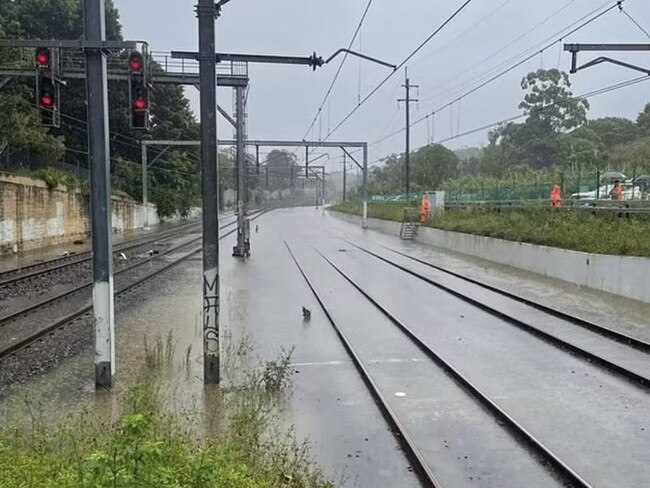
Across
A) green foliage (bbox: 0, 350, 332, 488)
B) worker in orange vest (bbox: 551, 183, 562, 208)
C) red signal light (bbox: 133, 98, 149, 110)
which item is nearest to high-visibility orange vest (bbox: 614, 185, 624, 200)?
worker in orange vest (bbox: 551, 183, 562, 208)

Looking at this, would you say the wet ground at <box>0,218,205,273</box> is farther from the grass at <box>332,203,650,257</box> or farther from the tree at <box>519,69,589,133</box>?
the tree at <box>519,69,589,133</box>

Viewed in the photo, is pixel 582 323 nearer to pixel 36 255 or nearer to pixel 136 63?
pixel 136 63

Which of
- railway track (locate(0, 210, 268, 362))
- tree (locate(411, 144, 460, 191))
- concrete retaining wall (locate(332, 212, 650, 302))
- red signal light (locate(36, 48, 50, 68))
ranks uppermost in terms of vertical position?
tree (locate(411, 144, 460, 191))

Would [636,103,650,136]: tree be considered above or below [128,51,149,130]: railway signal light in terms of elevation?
above

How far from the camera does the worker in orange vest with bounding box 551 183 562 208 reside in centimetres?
2402

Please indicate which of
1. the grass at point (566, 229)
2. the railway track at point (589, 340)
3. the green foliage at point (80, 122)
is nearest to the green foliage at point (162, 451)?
the railway track at point (589, 340)

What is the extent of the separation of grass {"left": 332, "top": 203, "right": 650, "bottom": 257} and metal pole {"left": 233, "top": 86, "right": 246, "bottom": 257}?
33.1 ft

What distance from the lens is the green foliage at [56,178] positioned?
108 ft

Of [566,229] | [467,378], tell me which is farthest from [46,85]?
[566,229]

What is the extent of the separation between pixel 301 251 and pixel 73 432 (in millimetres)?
25994

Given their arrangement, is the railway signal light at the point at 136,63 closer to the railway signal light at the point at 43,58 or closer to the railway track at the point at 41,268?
the railway signal light at the point at 43,58

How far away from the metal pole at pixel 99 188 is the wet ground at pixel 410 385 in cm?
→ 54

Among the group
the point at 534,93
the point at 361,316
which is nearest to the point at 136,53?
the point at 361,316

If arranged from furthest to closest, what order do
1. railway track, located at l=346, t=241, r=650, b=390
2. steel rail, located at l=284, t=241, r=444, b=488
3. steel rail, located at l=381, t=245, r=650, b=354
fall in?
steel rail, located at l=381, t=245, r=650, b=354
railway track, located at l=346, t=241, r=650, b=390
steel rail, located at l=284, t=241, r=444, b=488
